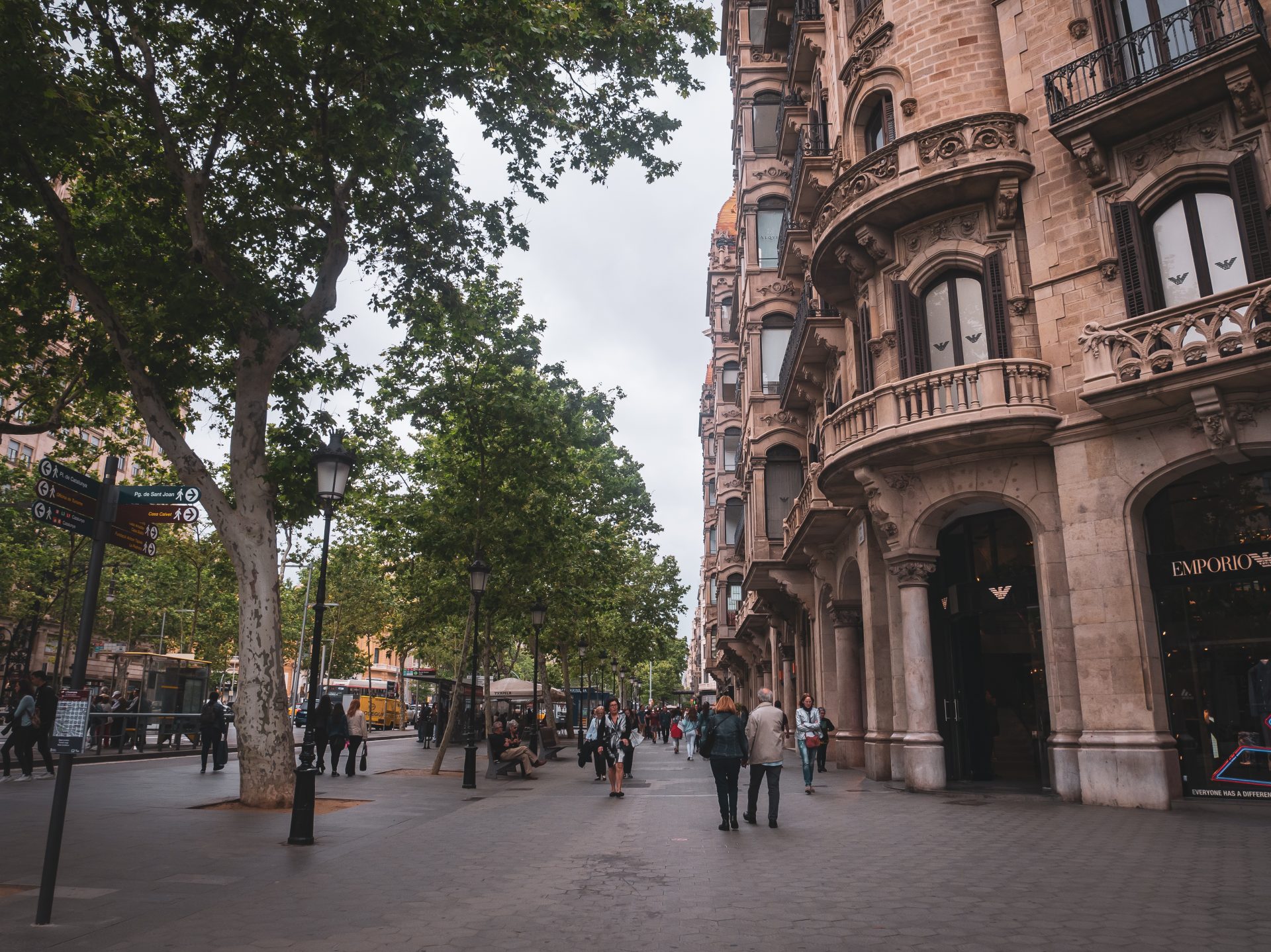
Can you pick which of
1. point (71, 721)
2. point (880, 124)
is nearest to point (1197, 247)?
point (880, 124)

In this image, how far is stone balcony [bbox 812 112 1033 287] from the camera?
16.3m

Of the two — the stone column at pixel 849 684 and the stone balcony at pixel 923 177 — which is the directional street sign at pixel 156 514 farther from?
the stone column at pixel 849 684

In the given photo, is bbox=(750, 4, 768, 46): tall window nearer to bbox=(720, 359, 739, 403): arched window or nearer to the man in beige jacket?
bbox=(720, 359, 739, 403): arched window

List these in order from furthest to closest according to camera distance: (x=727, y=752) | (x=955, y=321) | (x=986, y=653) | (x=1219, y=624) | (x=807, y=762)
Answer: (x=986, y=653)
(x=955, y=321)
(x=807, y=762)
(x=1219, y=624)
(x=727, y=752)

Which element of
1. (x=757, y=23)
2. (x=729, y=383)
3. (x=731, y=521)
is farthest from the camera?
(x=729, y=383)

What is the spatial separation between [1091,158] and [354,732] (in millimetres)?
19715

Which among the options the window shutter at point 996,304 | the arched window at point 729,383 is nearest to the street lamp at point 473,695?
the window shutter at point 996,304

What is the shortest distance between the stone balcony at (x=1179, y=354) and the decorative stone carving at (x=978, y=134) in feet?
13.9

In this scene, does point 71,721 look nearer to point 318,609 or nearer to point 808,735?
point 318,609

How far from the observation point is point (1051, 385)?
1544 centimetres

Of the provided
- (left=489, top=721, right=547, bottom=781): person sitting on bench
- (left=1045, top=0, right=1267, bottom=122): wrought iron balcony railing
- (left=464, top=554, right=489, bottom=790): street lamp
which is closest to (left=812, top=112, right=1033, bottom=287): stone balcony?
(left=1045, top=0, right=1267, bottom=122): wrought iron balcony railing

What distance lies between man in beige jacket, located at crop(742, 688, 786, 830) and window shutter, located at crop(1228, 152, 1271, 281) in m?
9.59

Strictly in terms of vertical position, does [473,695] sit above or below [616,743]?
above

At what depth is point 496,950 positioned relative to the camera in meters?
5.54
